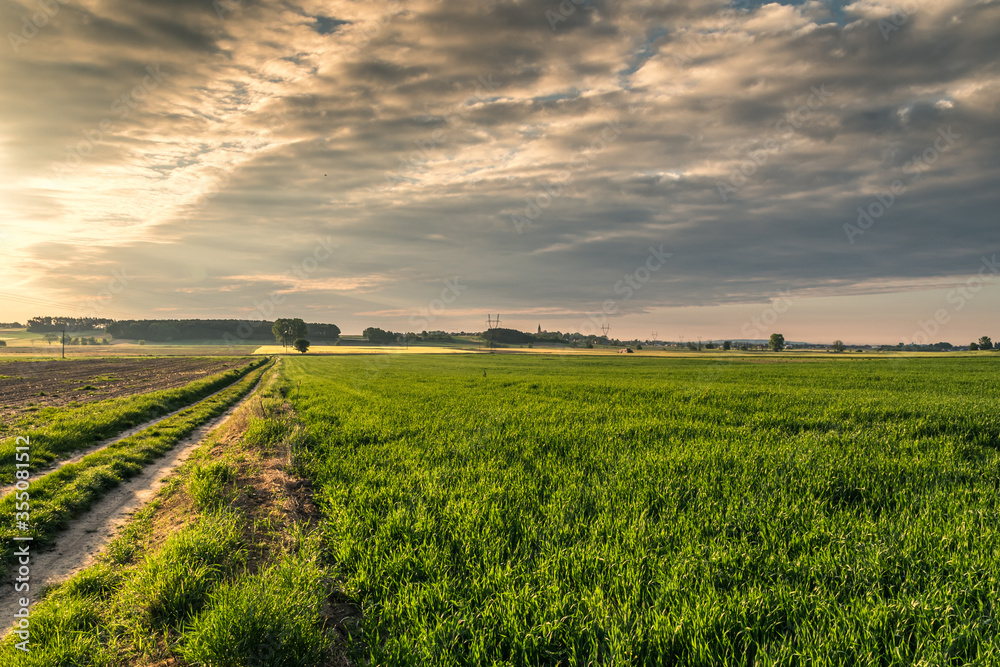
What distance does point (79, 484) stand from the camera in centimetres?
927

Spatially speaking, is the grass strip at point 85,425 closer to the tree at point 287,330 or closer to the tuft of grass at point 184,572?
the tuft of grass at point 184,572

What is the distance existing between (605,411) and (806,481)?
827cm

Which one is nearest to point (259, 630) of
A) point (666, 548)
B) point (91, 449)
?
point (666, 548)

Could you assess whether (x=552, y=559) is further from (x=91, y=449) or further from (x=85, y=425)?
(x=85, y=425)

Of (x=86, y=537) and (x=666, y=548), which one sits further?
(x=86, y=537)

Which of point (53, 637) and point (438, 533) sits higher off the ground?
point (438, 533)

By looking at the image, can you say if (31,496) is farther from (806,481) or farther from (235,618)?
(806,481)

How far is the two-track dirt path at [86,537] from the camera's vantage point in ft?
18.5

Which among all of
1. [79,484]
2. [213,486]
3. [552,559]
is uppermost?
[552,559]

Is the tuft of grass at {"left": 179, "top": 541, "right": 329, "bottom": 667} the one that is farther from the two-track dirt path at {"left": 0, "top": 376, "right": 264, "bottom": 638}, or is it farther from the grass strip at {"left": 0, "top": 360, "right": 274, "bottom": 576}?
the grass strip at {"left": 0, "top": 360, "right": 274, "bottom": 576}

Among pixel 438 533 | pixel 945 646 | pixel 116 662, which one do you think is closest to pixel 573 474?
pixel 438 533

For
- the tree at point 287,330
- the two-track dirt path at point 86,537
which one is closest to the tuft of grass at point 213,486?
the two-track dirt path at point 86,537

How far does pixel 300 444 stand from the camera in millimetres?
11117

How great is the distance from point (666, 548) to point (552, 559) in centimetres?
136
